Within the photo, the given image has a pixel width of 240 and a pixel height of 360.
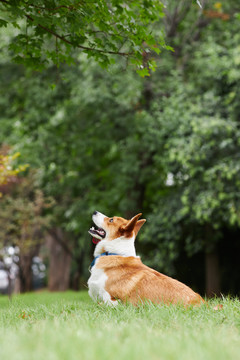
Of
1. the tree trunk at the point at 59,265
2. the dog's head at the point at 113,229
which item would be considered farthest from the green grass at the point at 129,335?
the tree trunk at the point at 59,265

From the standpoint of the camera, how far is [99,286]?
5184 millimetres

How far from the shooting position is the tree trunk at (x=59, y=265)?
70.3 feet

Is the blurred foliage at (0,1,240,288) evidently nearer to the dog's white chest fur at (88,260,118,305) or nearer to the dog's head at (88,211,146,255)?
the dog's head at (88,211,146,255)

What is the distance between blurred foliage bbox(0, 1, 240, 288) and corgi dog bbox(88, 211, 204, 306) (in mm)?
6425

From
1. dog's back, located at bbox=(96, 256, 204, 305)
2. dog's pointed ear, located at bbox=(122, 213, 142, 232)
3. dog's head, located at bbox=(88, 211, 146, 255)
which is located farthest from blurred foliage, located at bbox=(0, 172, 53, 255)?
dog's back, located at bbox=(96, 256, 204, 305)

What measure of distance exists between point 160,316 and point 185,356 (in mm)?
1547

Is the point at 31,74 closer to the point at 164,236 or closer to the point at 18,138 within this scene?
the point at 18,138

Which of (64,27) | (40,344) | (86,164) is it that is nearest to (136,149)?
(86,164)

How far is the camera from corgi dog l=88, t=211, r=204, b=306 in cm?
494

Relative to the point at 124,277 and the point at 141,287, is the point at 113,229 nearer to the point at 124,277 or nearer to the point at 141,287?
the point at 124,277

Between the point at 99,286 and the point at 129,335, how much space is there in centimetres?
192

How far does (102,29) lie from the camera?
A: 616 cm

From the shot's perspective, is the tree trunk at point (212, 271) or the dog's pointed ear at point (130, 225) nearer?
the dog's pointed ear at point (130, 225)

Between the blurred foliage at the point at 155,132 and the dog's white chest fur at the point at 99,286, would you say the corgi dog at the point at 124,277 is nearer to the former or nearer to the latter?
the dog's white chest fur at the point at 99,286
